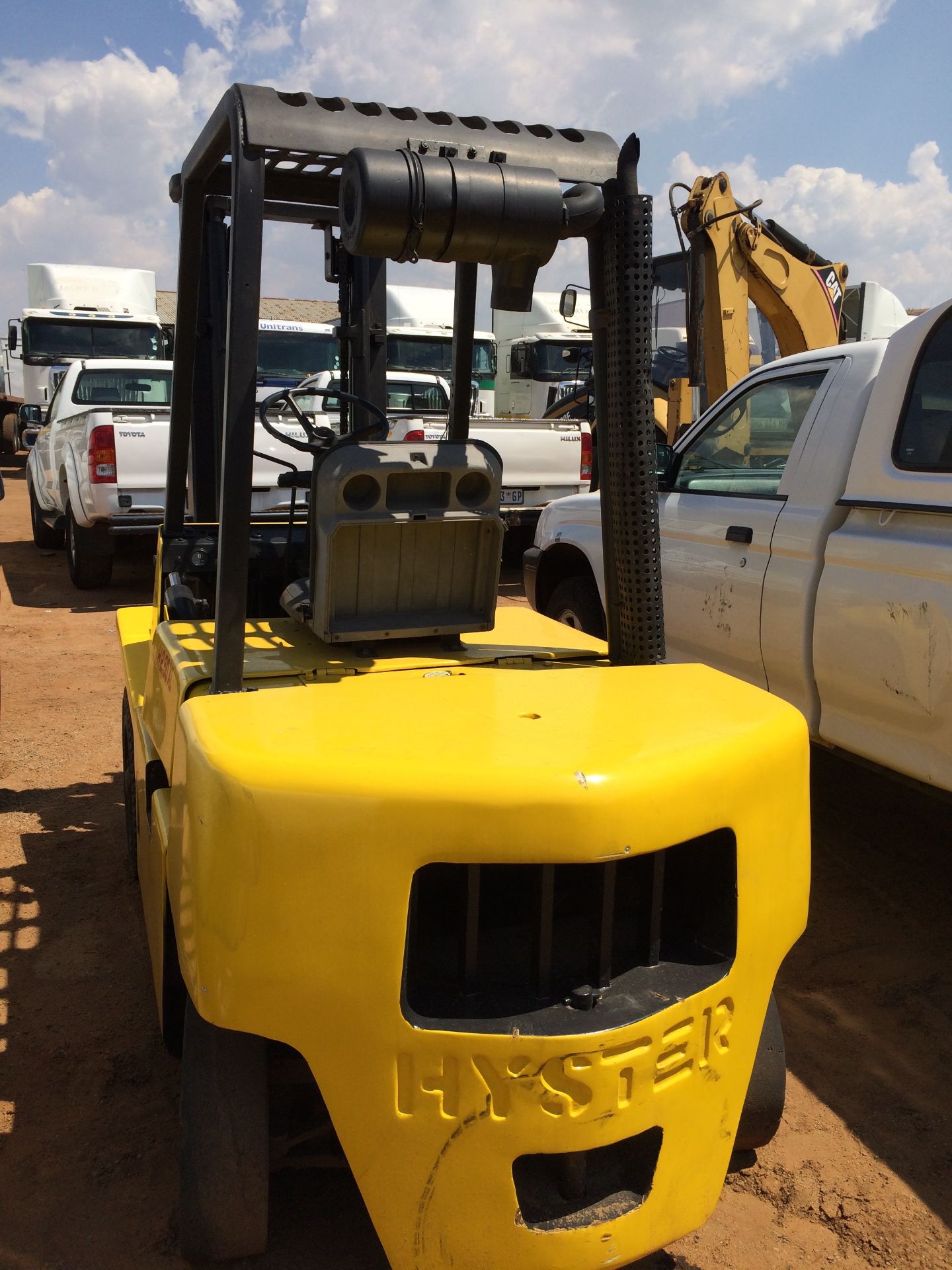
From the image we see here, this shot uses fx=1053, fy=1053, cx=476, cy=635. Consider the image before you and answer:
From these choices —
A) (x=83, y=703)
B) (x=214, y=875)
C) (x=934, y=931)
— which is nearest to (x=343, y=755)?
(x=214, y=875)

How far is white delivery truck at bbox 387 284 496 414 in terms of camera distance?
14.5m

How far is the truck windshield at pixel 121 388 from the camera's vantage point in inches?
478

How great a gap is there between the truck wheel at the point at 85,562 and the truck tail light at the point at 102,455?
0.88m

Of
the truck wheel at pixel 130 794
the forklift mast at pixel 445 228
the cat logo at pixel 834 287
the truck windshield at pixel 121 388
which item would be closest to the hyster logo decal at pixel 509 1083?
the forklift mast at pixel 445 228

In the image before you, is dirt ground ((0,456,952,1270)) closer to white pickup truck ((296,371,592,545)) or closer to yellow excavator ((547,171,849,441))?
yellow excavator ((547,171,849,441))

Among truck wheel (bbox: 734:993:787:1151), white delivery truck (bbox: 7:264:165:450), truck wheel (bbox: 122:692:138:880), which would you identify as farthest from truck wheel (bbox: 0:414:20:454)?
truck wheel (bbox: 734:993:787:1151)

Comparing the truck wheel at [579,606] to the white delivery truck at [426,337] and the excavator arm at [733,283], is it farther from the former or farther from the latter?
the white delivery truck at [426,337]

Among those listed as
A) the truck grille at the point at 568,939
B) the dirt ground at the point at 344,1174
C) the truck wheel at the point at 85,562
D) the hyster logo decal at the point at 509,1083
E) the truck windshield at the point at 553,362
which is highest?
the truck windshield at the point at 553,362

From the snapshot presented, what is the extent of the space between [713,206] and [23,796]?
23.5 ft

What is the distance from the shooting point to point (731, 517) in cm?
457

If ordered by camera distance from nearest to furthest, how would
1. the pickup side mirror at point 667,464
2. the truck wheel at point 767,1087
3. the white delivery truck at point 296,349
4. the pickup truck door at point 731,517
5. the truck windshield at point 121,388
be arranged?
the truck wheel at point 767,1087 < the pickup truck door at point 731,517 < the pickup side mirror at point 667,464 < the truck windshield at point 121,388 < the white delivery truck at point 296,349

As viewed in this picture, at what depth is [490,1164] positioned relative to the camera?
1.90m

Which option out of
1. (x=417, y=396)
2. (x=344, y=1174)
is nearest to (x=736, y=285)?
(x=417, y=396)

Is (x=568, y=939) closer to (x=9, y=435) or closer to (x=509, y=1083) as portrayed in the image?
(x=509, y=1083)
